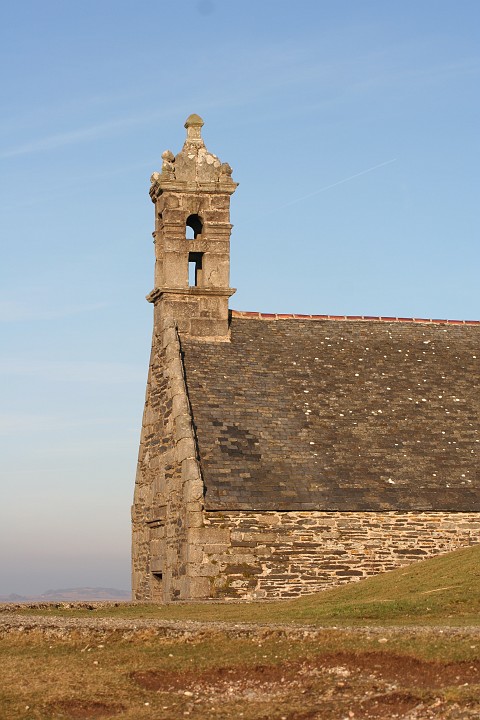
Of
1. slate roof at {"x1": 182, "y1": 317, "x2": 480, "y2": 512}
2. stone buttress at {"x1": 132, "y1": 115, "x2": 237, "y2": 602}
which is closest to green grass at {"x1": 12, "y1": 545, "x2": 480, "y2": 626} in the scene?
slate roof at {"x1": 182, "y1": 317, "x2": 480, "y2": 512}

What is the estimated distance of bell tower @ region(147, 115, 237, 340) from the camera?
99.5 feet

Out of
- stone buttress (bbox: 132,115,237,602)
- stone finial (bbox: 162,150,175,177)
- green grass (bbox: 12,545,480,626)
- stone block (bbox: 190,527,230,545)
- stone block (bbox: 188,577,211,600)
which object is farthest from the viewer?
stone finial (bbox: 162,150,175,177)

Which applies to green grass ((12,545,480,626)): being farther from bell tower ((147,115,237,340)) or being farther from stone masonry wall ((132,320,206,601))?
bell tower ((147,115,237,340))

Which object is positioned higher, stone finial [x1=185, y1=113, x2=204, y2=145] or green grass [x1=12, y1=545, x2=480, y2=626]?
stone finial [x1=185, y1=113, x2=204, y2=145]

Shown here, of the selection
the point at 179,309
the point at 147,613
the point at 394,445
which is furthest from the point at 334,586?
the point at 179,309

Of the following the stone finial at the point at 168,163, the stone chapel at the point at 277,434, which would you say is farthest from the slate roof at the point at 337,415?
the stone finial at the point at 168,163

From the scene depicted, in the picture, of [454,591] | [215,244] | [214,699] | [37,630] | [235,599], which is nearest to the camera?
[214,699]

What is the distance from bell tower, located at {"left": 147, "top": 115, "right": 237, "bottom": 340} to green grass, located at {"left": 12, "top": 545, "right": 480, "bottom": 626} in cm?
865

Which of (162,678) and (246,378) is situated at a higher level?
(246,378)

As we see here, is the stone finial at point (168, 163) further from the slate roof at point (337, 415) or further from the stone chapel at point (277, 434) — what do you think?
the slate roof at point (337, 415)

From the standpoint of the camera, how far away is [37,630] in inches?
704

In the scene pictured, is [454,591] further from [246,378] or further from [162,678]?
[246,378]

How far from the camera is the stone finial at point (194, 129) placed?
31408 mm

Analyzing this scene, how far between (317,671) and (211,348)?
1574cm
